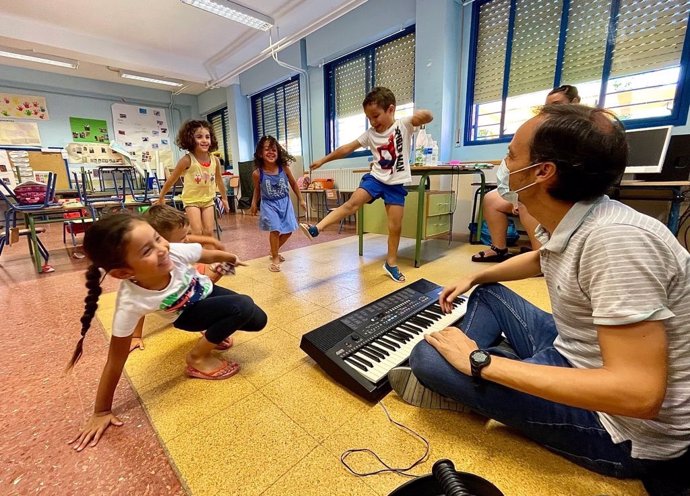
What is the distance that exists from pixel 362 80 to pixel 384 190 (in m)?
3.62

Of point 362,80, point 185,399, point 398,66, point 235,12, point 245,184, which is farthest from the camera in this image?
point 245,184

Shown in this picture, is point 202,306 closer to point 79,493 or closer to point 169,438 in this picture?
point 169,438

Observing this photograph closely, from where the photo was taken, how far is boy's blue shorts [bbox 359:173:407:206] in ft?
8.04

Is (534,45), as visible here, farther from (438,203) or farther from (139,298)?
(139,298)

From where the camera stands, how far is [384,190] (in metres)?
2.46

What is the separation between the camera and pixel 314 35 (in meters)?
5.30

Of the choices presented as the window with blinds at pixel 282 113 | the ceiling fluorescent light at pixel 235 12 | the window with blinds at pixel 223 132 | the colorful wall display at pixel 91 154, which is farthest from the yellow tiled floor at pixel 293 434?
the colorful wall display at pixel 91 154

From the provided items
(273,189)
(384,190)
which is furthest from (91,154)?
(384,190)

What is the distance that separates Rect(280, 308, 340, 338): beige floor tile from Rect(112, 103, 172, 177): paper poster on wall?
8.32m

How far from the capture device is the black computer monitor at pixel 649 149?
8.39ft

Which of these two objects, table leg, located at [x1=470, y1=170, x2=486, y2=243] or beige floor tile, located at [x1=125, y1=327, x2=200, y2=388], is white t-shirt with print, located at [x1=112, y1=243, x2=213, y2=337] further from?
table leg, located at [x1=470, y1=170, x2=486, y2=243]

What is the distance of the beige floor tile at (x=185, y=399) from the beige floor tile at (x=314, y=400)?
0.12 m

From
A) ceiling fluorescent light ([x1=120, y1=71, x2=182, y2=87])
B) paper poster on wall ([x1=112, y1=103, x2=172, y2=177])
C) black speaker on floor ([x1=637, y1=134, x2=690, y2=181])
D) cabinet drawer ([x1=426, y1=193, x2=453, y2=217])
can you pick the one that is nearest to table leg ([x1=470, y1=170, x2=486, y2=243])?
cabinet drawer ([x1=426, y1=193, x2=453, y2=217])

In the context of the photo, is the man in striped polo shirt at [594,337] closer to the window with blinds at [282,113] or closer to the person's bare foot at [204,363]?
the person's bare foot at [204,363]
